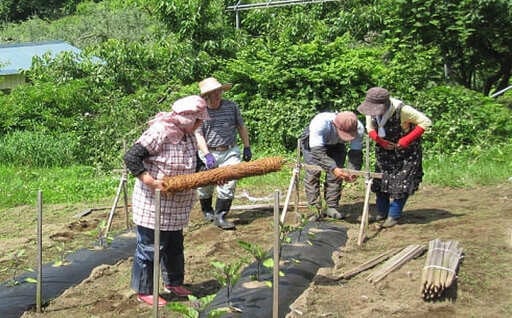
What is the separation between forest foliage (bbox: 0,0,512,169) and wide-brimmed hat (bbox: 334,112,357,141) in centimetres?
484

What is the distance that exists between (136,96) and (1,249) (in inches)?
241

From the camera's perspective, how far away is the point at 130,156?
3922 millimetres

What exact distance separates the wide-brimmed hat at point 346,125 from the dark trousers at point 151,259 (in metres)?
2.06

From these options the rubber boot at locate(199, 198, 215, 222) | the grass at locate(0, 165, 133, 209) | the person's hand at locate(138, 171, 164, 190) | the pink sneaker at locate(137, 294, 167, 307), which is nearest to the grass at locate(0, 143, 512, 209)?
the grass at locate(0, 165, 133, 209)

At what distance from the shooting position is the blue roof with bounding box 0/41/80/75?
725 inches

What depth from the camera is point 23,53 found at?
2031 centimetres

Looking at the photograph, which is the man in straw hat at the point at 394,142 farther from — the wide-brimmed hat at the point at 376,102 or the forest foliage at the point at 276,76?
the forest foliage at the point at 276,76

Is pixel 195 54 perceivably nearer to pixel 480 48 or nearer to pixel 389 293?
pixel 480 48

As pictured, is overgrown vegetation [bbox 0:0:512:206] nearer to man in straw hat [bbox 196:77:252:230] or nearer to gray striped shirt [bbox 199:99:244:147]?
man in straw hat [bbox 196:77:252:230]

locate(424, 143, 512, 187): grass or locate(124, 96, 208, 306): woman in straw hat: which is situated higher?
locate(124, 96, 208, 306): woman in straw hat

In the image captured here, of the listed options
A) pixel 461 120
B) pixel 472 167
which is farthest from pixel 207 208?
pixel 461 120

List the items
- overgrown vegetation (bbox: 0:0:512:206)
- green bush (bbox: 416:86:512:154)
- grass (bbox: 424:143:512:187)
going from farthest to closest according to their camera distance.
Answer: overgrown vegetation (bbox: 0:0:512:206) → green bush (bbox: 416:86:512:154) → grass (bbox: 424:143:512:187)

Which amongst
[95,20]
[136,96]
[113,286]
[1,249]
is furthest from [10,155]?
[95,20]

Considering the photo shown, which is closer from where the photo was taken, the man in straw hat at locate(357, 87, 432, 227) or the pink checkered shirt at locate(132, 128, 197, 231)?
the pink checkered shirt at locate(132, 128, 197, 231)
